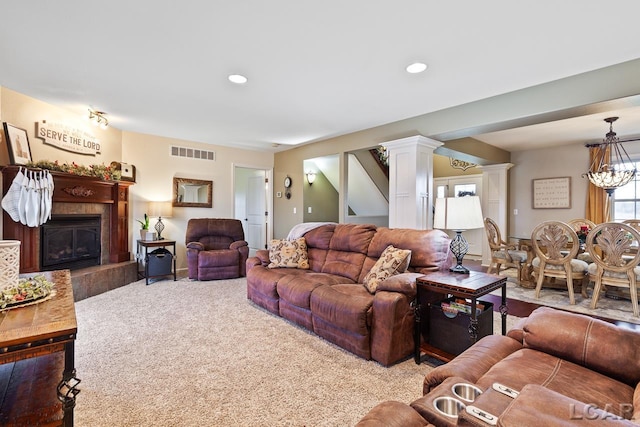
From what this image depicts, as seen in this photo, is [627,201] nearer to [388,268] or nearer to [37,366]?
[388,268]

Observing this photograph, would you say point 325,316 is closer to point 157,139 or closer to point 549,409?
point 549,409

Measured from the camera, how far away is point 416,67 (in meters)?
2.80

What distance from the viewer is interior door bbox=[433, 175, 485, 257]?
7.04 metres

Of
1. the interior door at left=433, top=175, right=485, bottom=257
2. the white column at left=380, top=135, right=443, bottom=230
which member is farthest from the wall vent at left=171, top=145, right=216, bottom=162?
the interior door at left=433, top=175, right=485, bottom=257

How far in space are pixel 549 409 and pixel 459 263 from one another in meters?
1.98

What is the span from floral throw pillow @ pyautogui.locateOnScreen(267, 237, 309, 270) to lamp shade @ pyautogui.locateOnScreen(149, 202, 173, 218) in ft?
7.96

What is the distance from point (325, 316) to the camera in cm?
255

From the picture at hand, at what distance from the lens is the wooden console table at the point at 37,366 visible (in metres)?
1.20

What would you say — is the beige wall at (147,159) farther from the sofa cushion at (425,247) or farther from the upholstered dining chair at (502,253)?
the upholstered dining chair at (502,253)

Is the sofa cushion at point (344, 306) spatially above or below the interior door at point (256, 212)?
below

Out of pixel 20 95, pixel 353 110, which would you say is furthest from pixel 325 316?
pixel 20 95

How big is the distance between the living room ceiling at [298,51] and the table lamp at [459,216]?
1243 mm

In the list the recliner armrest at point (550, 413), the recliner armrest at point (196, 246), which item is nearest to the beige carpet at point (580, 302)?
the recliner armrest at point (550, 413)

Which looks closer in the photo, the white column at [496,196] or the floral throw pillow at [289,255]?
the floral throw pillow at [289,255]
